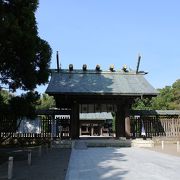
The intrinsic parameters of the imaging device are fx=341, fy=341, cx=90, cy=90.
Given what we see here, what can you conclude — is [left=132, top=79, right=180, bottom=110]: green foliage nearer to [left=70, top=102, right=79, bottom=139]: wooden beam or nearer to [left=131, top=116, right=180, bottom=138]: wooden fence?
[left=131, top=116, right=180, bottom=138]: wooden fence

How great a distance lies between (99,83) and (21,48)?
1504 cm

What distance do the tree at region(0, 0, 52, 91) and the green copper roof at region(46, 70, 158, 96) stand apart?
8886 mm

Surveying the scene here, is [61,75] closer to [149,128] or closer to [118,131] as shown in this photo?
[118,131]

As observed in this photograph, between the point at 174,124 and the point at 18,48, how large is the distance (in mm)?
20229

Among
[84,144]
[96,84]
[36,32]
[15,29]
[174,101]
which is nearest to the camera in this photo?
[15,29]

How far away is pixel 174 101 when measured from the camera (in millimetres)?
63594

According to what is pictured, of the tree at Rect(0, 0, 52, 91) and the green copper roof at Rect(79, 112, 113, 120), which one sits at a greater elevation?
the tree at Rect(0, 0, 52, 91)

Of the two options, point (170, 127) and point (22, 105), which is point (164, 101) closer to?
point (170, 127)

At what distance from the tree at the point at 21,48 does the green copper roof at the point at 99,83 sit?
8886mm

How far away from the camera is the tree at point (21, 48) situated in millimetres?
15668

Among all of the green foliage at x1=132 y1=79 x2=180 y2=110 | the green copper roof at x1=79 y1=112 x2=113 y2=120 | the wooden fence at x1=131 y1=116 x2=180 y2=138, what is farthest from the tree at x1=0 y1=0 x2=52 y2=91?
the green foliage at x1=132 y1=79 x2=180 y2=110

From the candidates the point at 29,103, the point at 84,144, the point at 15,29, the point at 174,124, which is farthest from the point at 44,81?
the point at 174,124

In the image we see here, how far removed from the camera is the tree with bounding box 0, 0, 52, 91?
15.7m

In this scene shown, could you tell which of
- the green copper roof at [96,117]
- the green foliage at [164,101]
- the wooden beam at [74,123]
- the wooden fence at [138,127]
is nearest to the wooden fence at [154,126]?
the wooden fence at [138,127]
